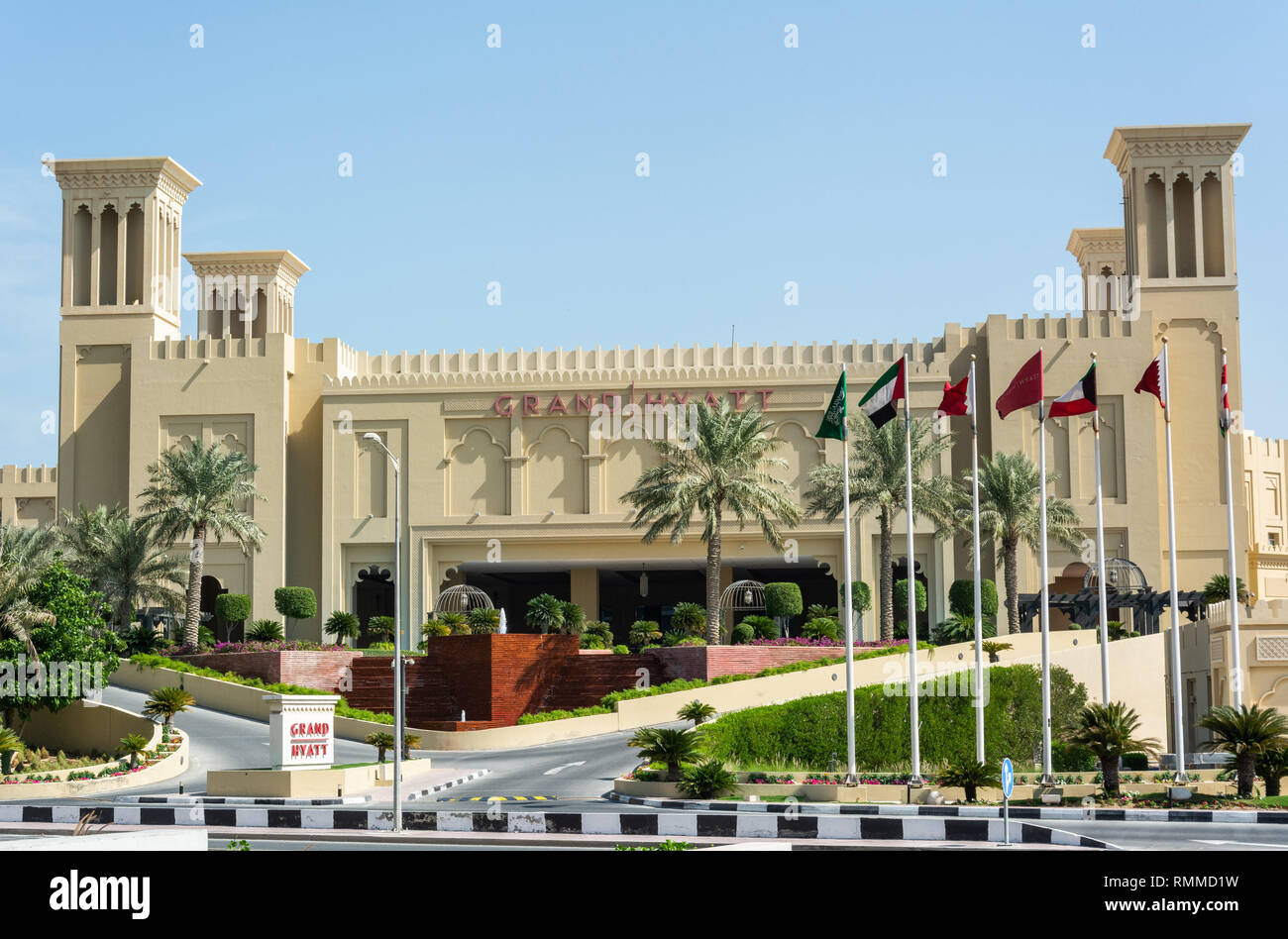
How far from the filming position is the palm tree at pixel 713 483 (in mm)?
43750

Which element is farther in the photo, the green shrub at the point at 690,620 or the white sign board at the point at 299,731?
the green shrub at the point at 690,620

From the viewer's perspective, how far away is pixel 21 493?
80562mm

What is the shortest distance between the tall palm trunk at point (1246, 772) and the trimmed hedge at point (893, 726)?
9.77 meters

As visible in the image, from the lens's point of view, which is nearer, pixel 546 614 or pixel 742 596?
pixel 546 614

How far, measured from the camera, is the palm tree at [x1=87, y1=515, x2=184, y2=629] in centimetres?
4884

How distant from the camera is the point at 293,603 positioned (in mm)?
53062

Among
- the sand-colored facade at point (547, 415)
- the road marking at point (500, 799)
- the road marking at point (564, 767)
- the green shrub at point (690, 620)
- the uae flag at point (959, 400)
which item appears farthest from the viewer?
the sand-colored facade at point (547, 415)

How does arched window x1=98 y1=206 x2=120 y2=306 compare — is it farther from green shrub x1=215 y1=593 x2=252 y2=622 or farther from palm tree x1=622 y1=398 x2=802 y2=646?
palm tree x1=622 y1=398 x2=802 y2=646

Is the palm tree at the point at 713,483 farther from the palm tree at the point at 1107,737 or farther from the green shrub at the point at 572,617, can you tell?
the palm tree at the point at 1107,737

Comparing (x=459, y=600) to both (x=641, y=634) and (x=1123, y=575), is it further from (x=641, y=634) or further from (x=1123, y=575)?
(x=1123, y=575)

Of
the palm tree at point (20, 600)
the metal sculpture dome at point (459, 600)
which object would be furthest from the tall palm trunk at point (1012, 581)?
the palm tree at point (20, 600)

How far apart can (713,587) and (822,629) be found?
4.65 meters

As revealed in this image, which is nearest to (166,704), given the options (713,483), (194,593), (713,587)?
(194,593)
